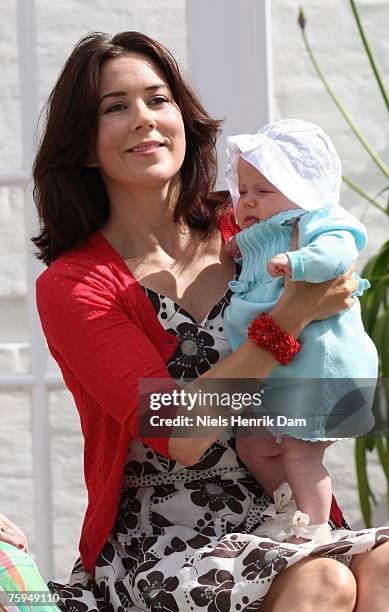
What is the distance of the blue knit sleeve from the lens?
2213 mm

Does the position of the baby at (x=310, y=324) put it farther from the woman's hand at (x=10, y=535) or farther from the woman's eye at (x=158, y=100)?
the woman's hand at (x=10, y=535)

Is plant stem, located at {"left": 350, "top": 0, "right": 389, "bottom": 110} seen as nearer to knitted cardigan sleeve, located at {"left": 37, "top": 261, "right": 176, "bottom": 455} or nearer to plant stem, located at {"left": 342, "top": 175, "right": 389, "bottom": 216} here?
plant stem, located at {"left": 342, "top": 175, "right": 389, "bottom": 216}

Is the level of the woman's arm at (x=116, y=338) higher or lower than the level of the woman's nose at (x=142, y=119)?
lower

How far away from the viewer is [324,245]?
222 centimetres

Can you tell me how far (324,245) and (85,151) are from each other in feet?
1.88

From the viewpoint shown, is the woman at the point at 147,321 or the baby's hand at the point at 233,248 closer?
the woman at the point at 147,321

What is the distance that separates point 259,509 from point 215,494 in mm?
89

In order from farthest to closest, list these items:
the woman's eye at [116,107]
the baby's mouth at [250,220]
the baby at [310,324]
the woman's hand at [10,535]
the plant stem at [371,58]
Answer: the plant stem at [371,58] → the woman's eye at [116,107] → the baby's mouth at [250,220] → the baby at [310,324] → the woman's hand at [10,535]

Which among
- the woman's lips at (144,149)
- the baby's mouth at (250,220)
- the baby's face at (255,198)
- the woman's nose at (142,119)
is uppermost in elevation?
the woman's nose at (142,119)

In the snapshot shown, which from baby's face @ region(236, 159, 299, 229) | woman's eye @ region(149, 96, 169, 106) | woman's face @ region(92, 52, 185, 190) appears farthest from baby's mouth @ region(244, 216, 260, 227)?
woman's eye @ region(149, 96, 169, 106)

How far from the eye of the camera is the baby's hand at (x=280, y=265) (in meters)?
2.20

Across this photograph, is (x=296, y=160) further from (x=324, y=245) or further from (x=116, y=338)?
(x=116, y=338)

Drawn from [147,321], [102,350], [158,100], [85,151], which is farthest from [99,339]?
[158,100]

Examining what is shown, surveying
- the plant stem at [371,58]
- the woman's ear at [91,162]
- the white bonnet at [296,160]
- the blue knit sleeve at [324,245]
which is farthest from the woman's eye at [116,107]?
the plant stem at [371,58]
